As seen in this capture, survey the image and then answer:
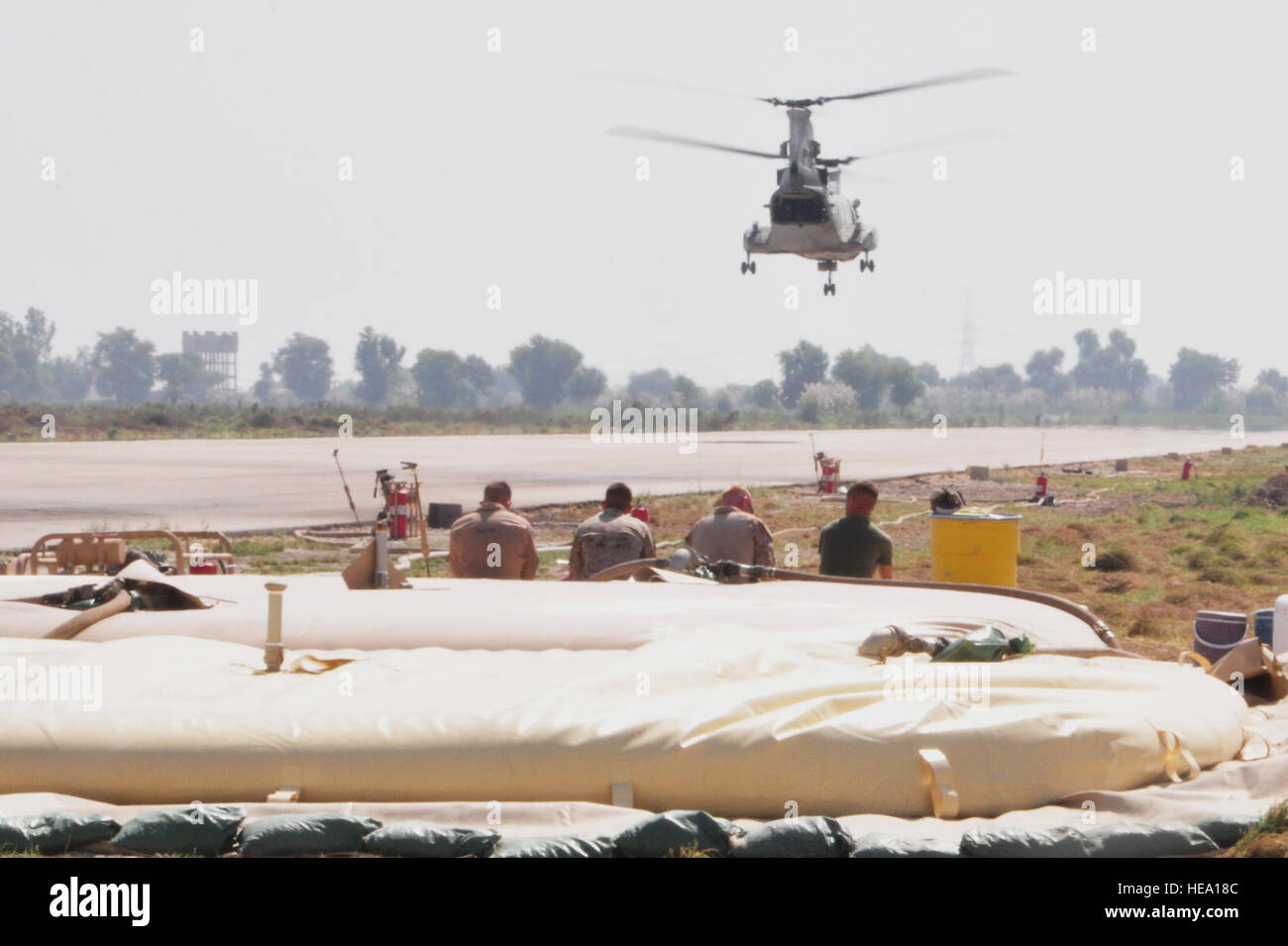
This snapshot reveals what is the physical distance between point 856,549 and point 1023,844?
5201 mm

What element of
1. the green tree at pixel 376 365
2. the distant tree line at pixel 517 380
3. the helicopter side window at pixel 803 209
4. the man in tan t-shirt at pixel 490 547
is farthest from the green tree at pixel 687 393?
the man in tan t-shirt at pixel 490 547

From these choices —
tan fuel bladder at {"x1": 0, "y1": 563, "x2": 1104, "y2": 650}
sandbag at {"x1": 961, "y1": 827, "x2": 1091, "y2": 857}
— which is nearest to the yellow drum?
tan fuel bladder at {"x1": 0, "y1": 563, "x2": 1104, "y2": 650}

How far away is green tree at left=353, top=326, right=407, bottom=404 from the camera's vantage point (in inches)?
5851

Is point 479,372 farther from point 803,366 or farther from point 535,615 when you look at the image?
point 535,615

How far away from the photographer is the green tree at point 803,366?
444 feet

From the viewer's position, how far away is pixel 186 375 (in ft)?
509

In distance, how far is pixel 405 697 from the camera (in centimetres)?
421

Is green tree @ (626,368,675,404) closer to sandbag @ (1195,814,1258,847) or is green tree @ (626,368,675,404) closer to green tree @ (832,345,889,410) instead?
green tree @ (832,345,889,410)

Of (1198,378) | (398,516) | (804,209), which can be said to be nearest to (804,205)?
(804,209)

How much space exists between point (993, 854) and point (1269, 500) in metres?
28.7

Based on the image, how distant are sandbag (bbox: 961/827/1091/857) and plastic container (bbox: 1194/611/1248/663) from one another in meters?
4.60
